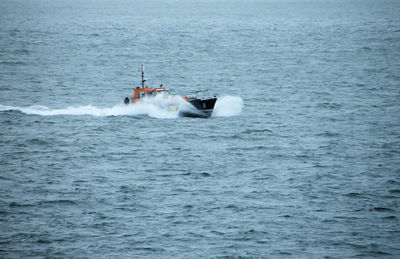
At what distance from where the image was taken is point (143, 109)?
135 ft

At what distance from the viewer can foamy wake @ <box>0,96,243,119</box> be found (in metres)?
40.5

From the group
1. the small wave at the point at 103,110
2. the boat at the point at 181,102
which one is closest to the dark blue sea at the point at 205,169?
the small wave at the point at 103,110

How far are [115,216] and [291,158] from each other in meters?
12.5

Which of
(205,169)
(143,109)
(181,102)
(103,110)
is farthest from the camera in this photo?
(103,110)

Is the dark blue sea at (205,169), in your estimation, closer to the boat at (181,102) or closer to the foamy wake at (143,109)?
the foamy wake at (143,109)

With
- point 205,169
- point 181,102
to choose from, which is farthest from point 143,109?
point 205,169

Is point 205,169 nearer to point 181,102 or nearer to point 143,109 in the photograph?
point 181,102

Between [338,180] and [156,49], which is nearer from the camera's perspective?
[338,180]

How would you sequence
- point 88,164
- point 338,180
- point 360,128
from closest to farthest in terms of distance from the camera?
point 338,180
point 88,164
point 360,128

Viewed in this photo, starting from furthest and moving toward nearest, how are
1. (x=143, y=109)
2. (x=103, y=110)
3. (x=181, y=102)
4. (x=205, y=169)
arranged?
1. (x=103, y=110)
2. (x=143, y=109)
3. (x=181, y=102)
4. (x=205, y=169)

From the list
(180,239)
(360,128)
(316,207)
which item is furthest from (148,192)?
(360,128)

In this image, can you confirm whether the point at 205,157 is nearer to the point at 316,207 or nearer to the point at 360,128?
the point at 316,207

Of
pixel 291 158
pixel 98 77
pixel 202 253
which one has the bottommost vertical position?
pixel 202 253

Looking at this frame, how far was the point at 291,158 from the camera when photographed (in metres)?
31.1
